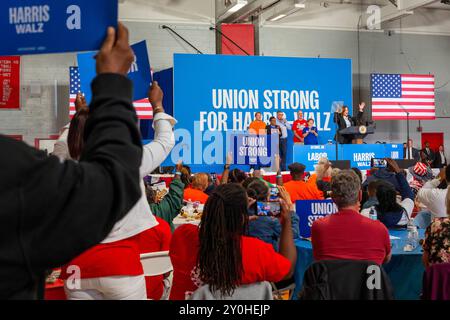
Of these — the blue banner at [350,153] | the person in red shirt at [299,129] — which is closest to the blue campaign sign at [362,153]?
the blue banner at [350,153]

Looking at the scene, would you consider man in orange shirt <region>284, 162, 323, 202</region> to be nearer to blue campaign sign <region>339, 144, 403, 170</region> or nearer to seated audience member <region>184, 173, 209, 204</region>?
seated audience member <region>184, 173, 209, 204</region>

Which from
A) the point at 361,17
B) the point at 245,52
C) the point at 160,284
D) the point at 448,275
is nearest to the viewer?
the point at 448,275

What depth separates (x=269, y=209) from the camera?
2840mm

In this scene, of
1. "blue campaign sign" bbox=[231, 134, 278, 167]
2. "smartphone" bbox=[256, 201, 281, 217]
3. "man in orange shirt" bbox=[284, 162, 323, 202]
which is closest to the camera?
"smartphone" bbox=[256, 201, 281, 217]

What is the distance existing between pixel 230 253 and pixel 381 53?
17834 millimetres

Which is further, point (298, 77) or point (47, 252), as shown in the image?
point (298, 77)

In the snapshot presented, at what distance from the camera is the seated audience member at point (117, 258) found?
6.91ft

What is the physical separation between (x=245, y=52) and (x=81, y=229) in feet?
53.2

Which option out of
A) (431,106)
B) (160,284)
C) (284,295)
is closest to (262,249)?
(284,295)

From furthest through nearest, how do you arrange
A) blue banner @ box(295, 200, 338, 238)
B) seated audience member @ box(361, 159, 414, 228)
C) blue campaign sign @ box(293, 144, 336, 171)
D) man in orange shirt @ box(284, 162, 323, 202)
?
blue campaign sign @ box(293, 144, 336, 171) → man in orange shirt @ box(284, 162, 323, 202) → seated audience member @ box(361, 159, 414, 228) → blue banner @ box(295, 200, 338, 238)

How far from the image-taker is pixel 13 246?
861 millimetres

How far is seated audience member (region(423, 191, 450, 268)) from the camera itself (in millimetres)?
2918

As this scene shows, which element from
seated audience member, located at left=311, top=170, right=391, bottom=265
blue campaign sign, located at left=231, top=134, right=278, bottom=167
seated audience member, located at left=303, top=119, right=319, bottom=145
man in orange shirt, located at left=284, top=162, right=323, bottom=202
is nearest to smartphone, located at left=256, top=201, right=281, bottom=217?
seated audience member, located at left=311, top=170, right=391, bottom=265

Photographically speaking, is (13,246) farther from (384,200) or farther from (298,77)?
(298,77)
